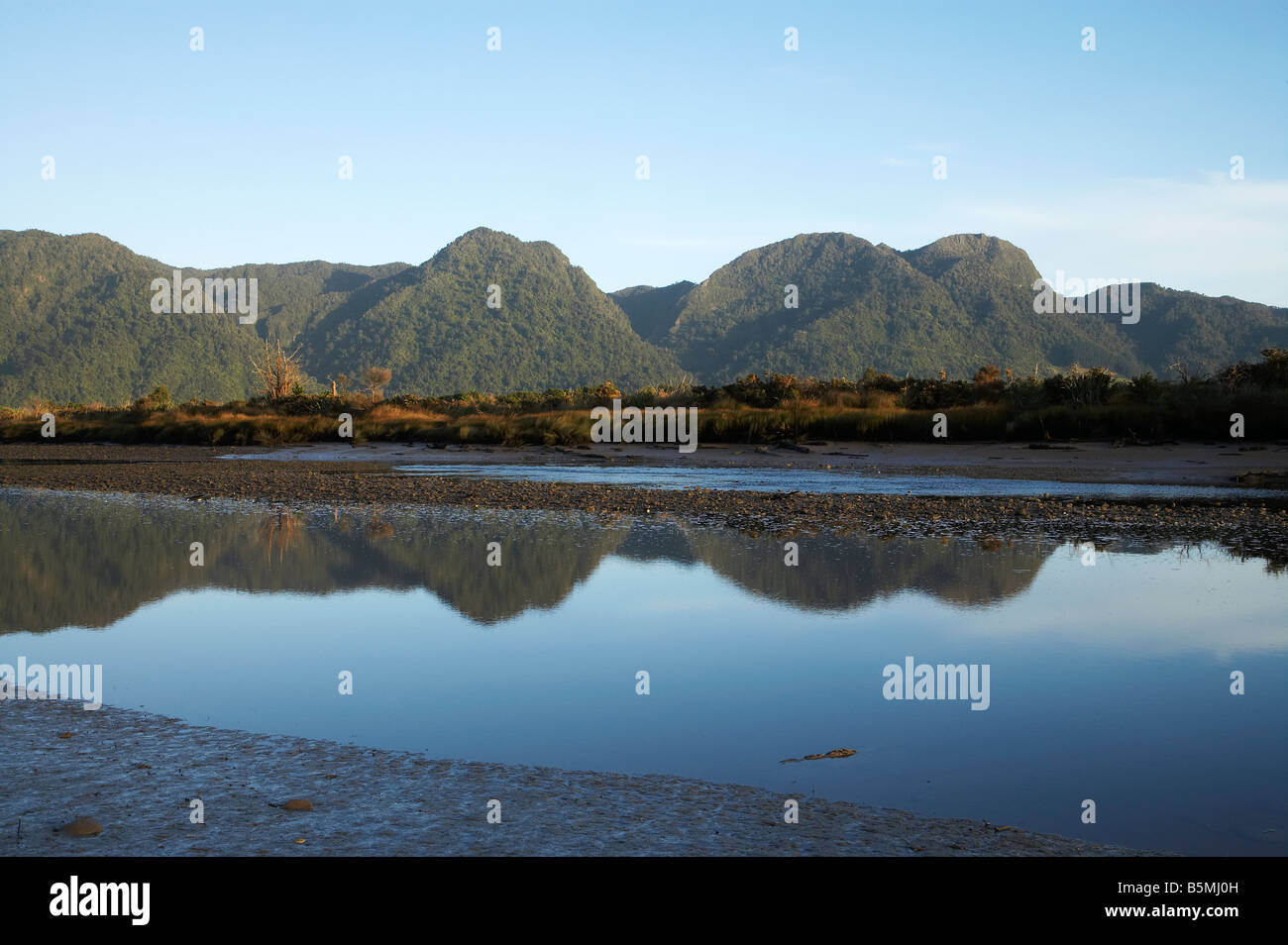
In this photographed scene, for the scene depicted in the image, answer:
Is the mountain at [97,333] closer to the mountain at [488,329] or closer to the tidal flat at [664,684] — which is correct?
the mountain at [488,329]

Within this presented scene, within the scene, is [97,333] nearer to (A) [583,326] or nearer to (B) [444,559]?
(A) [583,326]

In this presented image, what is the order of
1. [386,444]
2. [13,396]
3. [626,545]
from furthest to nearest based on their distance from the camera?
[13,396]
[386,444]
[626,545]

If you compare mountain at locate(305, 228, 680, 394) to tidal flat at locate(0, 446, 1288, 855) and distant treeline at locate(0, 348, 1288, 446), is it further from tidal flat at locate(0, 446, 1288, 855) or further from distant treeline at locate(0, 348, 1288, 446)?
tidal flat at locate(0, 446, 1288, 855)

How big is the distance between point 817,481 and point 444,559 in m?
12.0

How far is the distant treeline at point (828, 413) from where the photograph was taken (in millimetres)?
26531

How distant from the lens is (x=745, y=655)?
6.97 metres

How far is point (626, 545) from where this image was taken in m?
12.2

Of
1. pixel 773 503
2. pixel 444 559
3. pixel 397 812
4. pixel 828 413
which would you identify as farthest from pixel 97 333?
pixel 397 812

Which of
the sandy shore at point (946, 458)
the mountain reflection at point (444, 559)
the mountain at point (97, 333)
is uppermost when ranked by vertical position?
the mountain at point (97, 333)

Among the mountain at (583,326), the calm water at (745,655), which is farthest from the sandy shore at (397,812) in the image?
the mountain at (583,326)

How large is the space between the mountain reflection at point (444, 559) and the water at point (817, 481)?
21.0 ft
